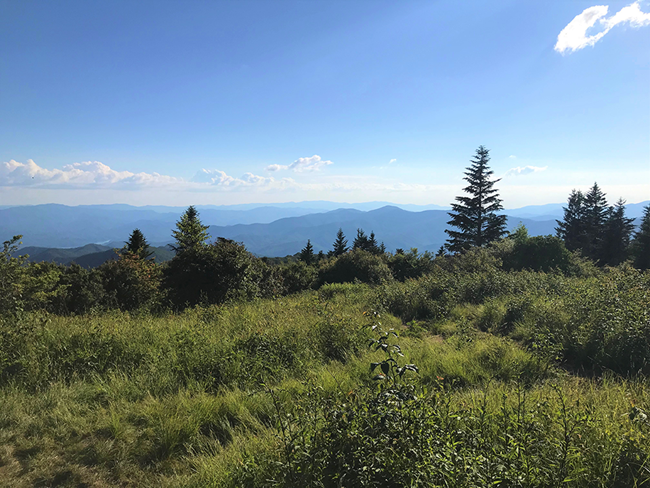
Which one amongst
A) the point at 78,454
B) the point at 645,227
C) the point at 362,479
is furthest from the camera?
the point at 645,227

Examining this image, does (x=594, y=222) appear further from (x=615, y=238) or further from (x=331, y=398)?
(x=331, y=398)

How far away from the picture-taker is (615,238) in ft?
115

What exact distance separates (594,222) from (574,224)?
A: 2146mm

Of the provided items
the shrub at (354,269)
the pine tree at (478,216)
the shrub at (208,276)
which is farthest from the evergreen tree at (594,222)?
the shrub at (208,276)

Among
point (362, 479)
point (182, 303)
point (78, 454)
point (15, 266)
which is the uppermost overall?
point (15, 266)

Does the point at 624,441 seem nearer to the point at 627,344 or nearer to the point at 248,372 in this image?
the point at 627,344

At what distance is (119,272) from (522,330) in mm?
14750

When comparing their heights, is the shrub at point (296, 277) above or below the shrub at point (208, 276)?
below

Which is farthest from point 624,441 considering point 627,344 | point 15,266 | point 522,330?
point 15,266

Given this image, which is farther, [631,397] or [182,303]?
[182,303]

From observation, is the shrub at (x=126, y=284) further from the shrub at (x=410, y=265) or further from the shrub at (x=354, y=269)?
the shrub at (x=410, y=265)

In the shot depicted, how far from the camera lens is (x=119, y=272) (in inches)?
514

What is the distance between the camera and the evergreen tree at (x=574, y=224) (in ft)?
128

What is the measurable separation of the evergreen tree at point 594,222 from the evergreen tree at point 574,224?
491mm
